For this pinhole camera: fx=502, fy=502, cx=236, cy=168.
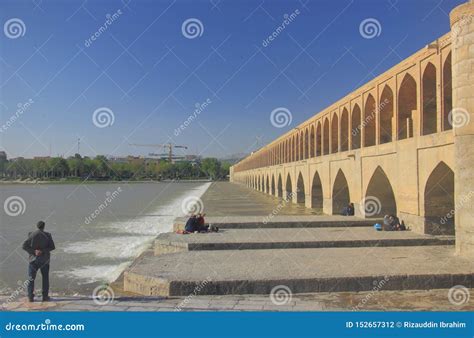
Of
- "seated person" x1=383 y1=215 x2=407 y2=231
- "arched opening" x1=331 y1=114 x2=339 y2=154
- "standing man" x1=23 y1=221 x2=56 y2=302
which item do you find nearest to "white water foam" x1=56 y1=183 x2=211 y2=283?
"standing man" x1=23 y1=221 x2=56 y2=302

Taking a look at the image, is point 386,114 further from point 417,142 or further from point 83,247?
point 83,247

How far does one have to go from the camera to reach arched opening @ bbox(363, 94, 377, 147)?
15.9 metres

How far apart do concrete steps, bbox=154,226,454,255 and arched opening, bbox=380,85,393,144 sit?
3897 millimetres

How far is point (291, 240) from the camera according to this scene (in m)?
10.9

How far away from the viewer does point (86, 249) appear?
15.0 meters

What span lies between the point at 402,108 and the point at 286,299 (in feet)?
27.4

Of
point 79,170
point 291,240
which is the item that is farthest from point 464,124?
point 79,170

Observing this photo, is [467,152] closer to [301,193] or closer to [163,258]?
[163,258]

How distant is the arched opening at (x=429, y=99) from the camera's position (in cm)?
1157

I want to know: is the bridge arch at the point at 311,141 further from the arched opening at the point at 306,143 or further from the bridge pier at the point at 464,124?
the bridge pier at the point at 464,124

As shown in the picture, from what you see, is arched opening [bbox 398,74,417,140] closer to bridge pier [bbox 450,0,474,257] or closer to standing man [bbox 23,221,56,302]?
bridge pier [bbox 450,0,474,257]

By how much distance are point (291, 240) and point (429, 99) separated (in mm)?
4832

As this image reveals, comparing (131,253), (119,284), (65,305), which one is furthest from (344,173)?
(65,305)

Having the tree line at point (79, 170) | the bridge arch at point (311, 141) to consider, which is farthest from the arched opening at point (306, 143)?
the tree line at point (79, 170)
